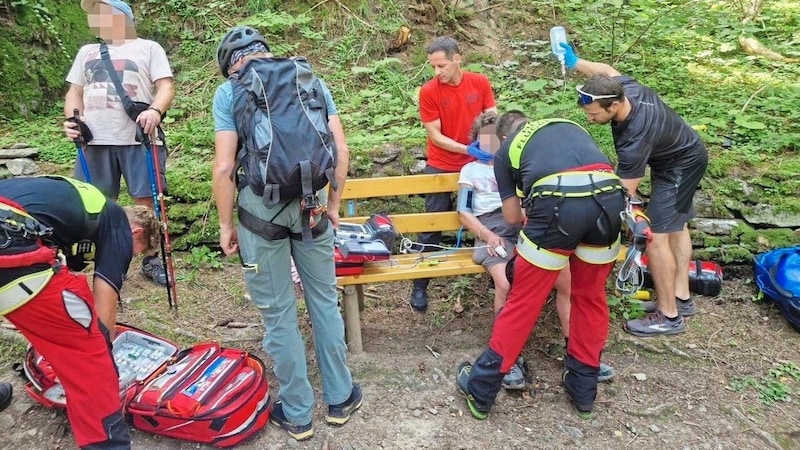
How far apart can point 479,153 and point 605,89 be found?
908 millimetres

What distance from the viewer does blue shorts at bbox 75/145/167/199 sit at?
410 cm

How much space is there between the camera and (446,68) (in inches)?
173

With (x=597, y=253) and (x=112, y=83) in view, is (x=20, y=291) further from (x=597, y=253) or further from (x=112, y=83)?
(x=597, y=253)

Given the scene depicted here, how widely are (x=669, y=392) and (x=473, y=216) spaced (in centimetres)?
170

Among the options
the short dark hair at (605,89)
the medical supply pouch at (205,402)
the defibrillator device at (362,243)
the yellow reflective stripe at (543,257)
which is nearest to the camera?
the medical supply pouch at (205,402)

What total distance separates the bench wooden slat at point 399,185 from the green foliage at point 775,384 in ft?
7.81

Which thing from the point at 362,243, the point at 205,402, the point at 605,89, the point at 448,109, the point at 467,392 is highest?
the point at 605,89

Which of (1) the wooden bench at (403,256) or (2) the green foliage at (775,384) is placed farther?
(1) the wooden bench at (403,256)

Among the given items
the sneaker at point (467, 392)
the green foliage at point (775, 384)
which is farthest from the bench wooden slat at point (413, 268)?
the green foliage at point (775, 384)

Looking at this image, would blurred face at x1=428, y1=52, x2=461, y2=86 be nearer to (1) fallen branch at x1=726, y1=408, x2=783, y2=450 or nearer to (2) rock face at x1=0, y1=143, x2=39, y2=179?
(1) fallen branch at x1=726, y1=408, x2=783, y2=450

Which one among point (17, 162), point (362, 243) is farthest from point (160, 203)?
point (17, 162)

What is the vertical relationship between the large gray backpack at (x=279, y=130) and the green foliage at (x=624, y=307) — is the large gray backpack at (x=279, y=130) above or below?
above

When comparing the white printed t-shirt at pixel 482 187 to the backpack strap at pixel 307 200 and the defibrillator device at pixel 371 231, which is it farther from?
the backpack strap at pixel 307 200

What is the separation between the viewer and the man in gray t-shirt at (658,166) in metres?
3.71
